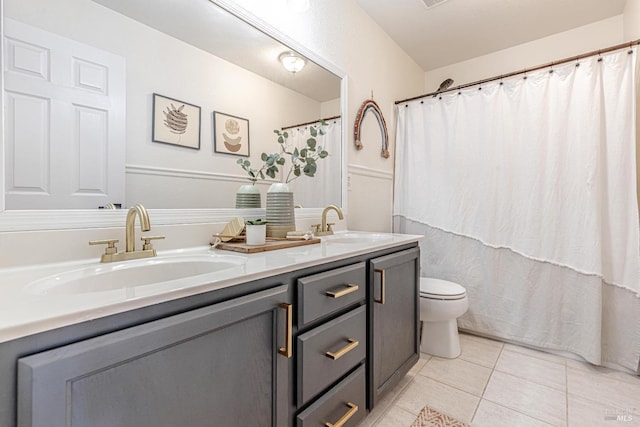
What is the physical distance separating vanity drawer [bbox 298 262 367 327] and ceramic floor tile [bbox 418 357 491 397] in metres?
0.91

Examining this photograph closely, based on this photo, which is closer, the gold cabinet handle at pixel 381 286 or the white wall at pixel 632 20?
the gold cabinet handle at pixel 381 286

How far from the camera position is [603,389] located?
1.59m

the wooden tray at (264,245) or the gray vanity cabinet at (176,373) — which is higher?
the wooden tray at (264,245)

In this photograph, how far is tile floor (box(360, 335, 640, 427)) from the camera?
4.50ft

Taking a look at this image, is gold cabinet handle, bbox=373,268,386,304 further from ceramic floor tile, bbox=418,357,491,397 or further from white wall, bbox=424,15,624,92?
white wall, bbox=424,15,624,92

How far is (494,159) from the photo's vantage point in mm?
2150

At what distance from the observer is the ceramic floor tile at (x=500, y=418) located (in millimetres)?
1337

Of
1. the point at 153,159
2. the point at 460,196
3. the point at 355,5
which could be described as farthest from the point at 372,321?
the point at 355,5

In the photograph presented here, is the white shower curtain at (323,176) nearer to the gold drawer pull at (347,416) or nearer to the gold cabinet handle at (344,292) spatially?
the gold cabinet handle at (344,292)

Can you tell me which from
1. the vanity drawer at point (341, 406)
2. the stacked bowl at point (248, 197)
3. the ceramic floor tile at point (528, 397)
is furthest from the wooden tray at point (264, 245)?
the ceramic floor tile at point (528, 397)

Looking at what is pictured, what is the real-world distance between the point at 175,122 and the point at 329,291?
878mm

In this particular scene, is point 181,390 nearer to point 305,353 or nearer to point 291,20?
point 305,353

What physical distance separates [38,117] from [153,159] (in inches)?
13.0

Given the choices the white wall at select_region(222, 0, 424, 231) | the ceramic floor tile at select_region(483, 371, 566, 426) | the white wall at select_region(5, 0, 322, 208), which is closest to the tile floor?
the ceramic floor tile at select_region(483, 371, 566, 426)
